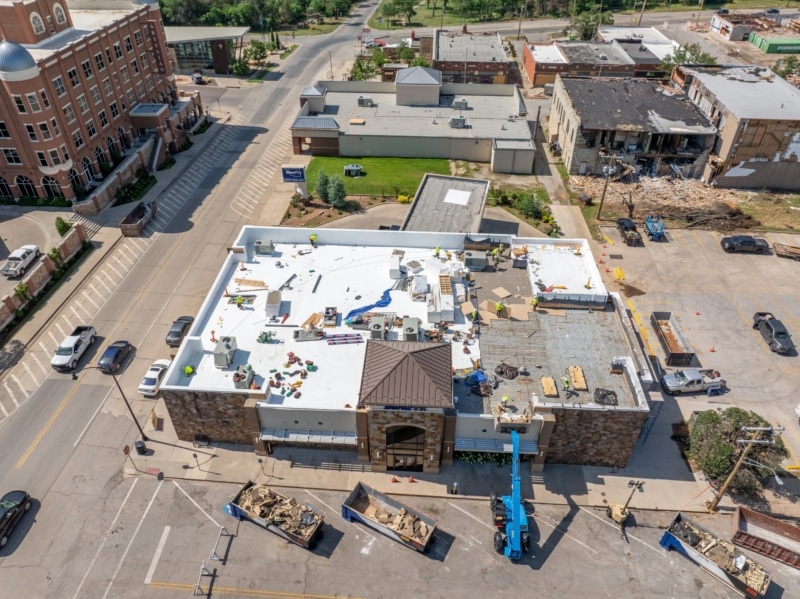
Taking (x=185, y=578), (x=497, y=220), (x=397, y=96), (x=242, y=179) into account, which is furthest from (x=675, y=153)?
(x=185, y=578)

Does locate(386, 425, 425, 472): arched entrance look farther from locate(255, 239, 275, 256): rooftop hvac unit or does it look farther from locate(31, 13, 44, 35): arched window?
locate(31, 13, 44, 35): arched window

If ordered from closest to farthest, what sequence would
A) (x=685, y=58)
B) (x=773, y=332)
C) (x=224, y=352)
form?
(x=224, y=352), (x=773, y=332), (x=685, y=58)

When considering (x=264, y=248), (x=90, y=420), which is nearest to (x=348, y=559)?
(x=90, y=420)

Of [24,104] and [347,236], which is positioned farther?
[24,104]

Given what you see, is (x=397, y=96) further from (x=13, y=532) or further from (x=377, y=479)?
(x=13, y=532)

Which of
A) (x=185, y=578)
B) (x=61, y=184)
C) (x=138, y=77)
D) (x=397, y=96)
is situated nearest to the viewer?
(x=185, y=578)

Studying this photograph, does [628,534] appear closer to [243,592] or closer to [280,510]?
[280,510]
